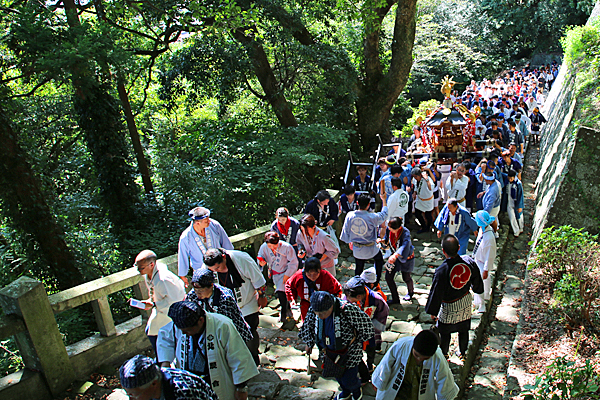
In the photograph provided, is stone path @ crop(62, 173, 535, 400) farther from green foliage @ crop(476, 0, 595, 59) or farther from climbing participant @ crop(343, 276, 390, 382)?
green foliage @ crop(476, 0, 595, 59)

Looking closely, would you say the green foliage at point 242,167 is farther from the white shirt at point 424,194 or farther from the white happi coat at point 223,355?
the white happi coat at point 223,355

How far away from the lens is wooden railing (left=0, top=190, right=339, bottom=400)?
4.39 meters

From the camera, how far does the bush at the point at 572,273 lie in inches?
193

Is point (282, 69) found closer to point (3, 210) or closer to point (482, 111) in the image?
point (482, 111)

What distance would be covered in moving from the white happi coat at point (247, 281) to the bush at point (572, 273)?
3584mm

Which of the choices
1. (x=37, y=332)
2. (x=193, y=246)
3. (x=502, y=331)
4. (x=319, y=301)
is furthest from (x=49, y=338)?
(x=502, y=331)

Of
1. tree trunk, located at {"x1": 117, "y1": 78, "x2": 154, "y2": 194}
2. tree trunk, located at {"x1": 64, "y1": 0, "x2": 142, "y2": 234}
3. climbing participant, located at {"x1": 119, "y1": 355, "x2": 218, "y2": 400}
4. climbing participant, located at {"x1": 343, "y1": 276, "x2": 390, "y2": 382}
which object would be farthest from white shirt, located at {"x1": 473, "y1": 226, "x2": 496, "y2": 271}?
tree trunk, located at {"x1": 117, "y1": 78, "x2": 154, "y2": 194}

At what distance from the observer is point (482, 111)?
52.2 ft

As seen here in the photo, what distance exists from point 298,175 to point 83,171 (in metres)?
5.49

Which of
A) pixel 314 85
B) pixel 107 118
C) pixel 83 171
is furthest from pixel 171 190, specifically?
pixel 314 85

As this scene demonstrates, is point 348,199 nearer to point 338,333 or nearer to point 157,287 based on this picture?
point 338,333

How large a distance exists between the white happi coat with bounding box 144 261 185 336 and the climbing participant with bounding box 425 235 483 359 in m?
2.80

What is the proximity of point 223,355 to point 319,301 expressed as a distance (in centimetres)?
94

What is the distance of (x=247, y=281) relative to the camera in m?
4.76
